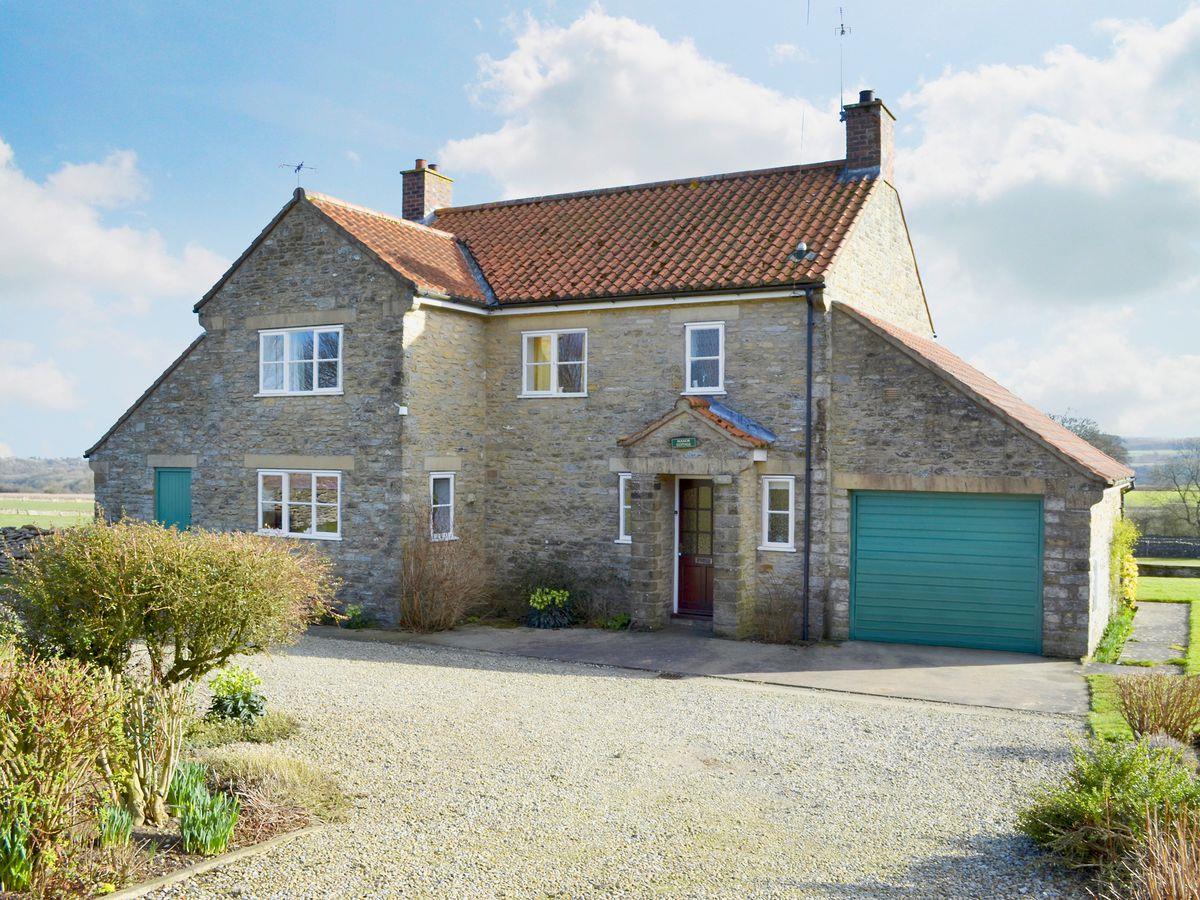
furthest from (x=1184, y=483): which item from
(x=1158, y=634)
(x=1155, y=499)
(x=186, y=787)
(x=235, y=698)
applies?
(x=186, y=787)

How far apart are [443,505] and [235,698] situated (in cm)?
896

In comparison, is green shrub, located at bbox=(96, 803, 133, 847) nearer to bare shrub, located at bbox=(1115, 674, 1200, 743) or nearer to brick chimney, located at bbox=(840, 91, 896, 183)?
bare shrub, located at bbox=(1115, 674, 1200, 743)

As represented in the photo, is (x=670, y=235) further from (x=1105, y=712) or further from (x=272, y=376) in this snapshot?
(x=1105, y=712)

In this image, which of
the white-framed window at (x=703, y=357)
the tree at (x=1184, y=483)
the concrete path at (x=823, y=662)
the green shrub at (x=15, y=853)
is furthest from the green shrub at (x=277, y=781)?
the tree at (x=1184, y=483)

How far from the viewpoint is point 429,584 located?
707 inches

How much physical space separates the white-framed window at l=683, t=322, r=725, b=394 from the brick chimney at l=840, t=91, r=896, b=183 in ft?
16.0

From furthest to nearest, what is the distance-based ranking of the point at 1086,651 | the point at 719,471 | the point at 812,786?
the point at 719,471 < the point at 1086,651 < the point at 812,786

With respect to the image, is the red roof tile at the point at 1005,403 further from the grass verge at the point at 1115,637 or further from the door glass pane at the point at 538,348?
the door glass pane at the point at 538,348

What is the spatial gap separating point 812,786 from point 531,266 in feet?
45.9

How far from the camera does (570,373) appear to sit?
64.6 ft

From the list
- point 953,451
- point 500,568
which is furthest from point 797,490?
point 500,568

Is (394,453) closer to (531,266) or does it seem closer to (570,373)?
(570,373)

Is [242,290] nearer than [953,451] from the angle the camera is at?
No

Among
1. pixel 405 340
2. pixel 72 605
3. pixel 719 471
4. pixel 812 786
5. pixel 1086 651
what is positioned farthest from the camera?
pixel 405 340
